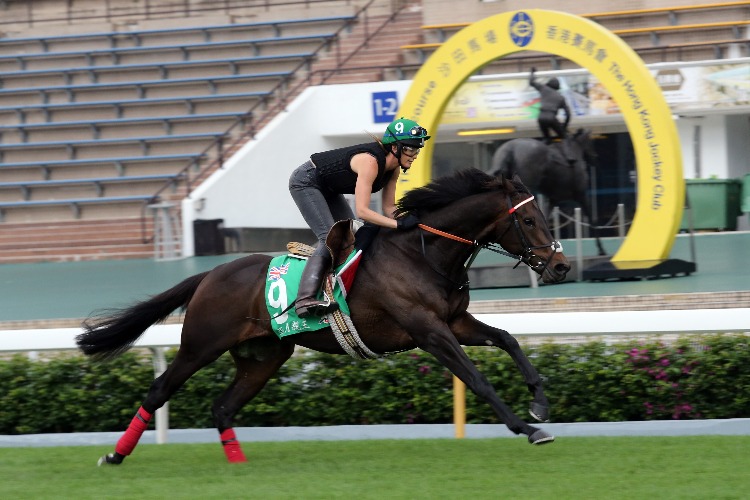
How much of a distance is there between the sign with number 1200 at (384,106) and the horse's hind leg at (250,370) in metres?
12.2

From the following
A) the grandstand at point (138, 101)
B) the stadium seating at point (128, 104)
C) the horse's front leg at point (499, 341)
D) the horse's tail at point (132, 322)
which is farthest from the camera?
the stadium seating at point (128, 104)

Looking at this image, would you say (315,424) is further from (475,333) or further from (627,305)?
(627,305)

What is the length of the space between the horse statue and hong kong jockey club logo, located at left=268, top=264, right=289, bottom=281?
6431 mm

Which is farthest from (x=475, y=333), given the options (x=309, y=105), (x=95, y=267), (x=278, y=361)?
(x=309, y=105)

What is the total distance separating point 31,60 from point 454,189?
1853 cm

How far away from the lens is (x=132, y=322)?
6.36 metres

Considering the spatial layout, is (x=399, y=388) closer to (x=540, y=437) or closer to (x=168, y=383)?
(x=168, y=383)

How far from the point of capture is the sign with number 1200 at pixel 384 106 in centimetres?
1812

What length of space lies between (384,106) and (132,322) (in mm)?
12294

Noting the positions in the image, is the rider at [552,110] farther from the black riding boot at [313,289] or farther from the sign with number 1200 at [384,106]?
the black riding boot at [313,289]

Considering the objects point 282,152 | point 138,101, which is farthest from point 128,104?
point 282,152

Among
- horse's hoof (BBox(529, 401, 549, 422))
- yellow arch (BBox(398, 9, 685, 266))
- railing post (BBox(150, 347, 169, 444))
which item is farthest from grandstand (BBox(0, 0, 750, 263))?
horse's hoof (BBox(529, 401, 549, 422))

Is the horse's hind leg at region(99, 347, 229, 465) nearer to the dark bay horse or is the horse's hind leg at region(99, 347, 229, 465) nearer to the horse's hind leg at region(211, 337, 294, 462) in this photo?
the dark bay horse

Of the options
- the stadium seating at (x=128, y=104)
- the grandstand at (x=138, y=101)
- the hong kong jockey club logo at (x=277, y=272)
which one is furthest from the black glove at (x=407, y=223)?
the stadium seating at (x=128, y=104)
